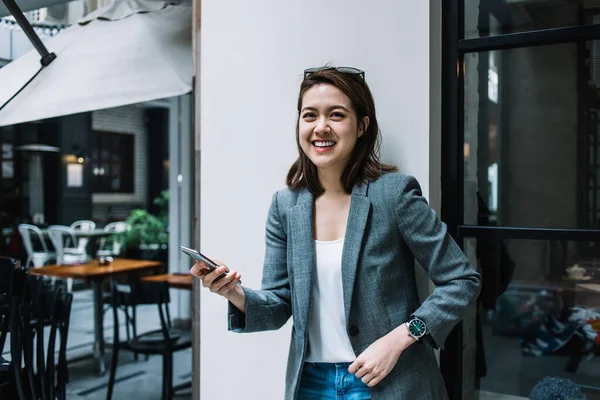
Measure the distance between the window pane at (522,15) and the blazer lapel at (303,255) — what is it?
883 millimetres

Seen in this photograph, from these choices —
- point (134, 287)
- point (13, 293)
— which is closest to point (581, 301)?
point (13, 293)

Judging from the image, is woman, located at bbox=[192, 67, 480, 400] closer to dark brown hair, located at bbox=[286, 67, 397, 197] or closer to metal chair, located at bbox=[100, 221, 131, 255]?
dark brown hair, located at bbox=[286, 67, 397, 197]

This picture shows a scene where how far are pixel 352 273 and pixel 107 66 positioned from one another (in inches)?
86.1

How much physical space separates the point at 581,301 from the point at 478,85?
0.82 metres

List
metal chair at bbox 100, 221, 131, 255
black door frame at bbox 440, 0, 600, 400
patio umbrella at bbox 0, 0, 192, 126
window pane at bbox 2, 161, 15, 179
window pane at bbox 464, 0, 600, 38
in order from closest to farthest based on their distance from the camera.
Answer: window pane at bbox 464, 0, 600, 38, black door frame at bbox 440, 0, 600, 400, patio umbrella at bbox 0, 0, 192, 126, metal chair at bbox 100, 221, 131, 255, window pane at bbox 2, 161, 15, 179

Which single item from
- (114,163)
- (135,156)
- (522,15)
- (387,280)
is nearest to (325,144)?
(387,280)

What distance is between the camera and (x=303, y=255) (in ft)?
5.41

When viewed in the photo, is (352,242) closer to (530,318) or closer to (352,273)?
(352,273)

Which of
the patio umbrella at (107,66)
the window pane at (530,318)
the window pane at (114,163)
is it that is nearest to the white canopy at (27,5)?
the patio umbrella at (107,66)

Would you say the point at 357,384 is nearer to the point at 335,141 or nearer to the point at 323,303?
the point at 323,303

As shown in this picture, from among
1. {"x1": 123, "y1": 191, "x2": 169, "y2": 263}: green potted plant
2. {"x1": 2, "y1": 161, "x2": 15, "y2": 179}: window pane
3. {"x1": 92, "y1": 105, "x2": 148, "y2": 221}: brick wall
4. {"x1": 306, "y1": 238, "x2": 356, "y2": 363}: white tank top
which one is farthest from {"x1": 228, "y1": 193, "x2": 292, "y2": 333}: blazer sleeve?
{"x1": 92, "y1": 105, "x2": 148, "y2": 221}: brick wall

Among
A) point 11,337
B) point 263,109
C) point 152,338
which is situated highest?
point 263,109

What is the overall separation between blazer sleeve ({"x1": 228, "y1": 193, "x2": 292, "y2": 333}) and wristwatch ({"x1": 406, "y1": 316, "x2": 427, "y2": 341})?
0.41 m

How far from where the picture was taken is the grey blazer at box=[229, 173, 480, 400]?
1.54 m
